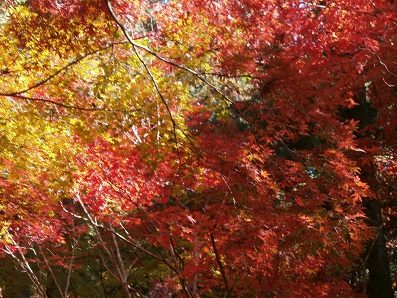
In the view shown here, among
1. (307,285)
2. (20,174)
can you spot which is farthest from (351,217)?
(20,174)

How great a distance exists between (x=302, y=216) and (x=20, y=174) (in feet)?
13.4

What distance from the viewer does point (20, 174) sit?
23.3ft

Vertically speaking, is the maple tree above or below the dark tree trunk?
above

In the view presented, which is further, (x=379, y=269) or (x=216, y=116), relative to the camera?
(x=379, y=269)

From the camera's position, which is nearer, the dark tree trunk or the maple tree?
the maple tree

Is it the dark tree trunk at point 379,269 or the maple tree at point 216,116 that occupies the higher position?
the maple tree at point 216,116

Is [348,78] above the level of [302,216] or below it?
above

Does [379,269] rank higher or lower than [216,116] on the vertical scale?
lower

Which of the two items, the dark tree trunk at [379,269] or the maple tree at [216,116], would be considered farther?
the dark tree trunk at [379,269]

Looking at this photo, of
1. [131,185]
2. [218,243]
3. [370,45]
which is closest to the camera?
[370,45]

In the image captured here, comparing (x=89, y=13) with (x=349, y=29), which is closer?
(x=89, y=13)

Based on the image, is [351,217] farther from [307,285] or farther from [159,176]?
[159,176]

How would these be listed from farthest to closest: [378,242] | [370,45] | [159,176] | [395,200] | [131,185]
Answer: [395,200] → [378,242] → [131,185] → [159,176] → [370,45]

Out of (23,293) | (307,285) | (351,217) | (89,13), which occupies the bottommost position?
(307,285)
